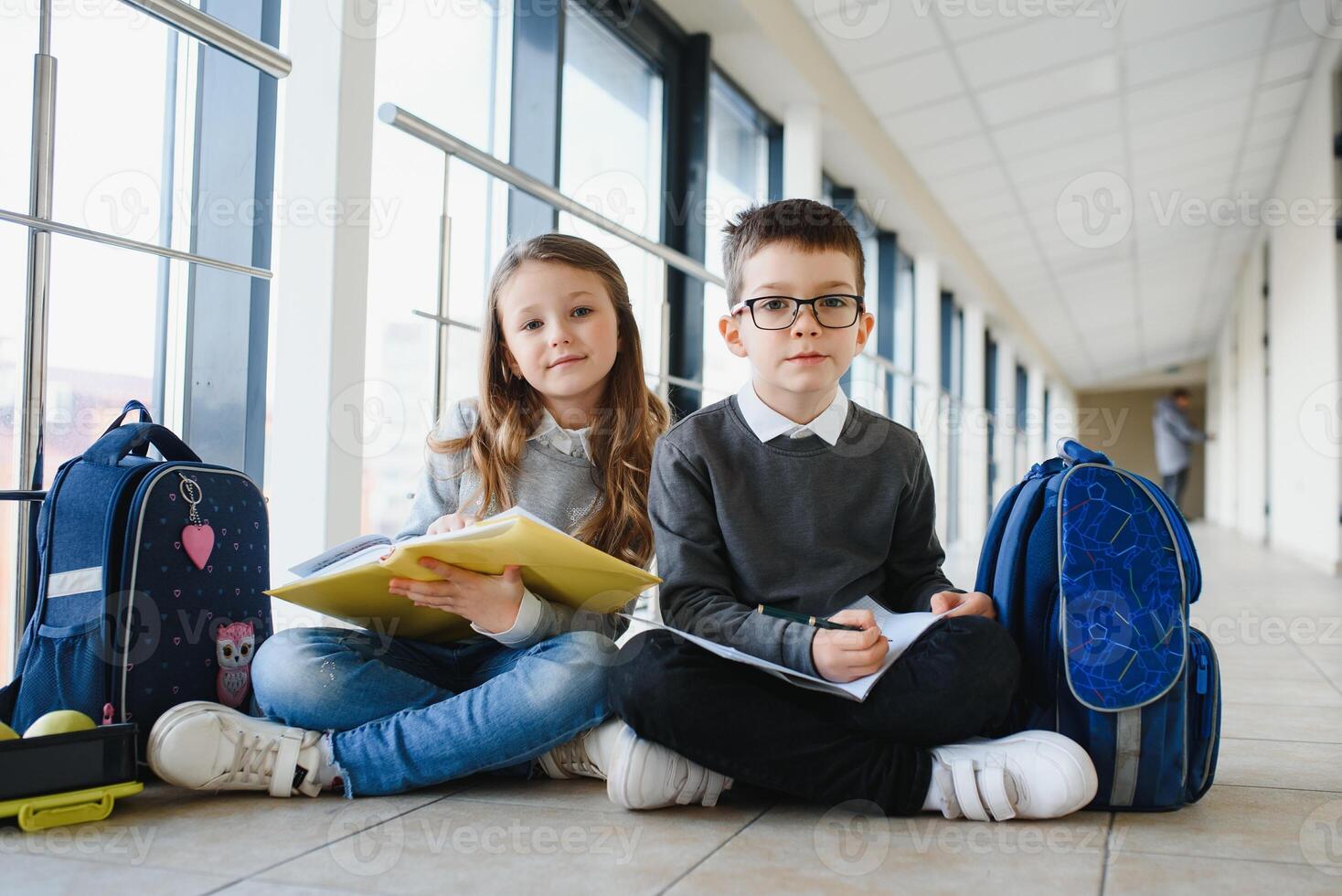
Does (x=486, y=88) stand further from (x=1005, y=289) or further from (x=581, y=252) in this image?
(x=1005, y=289)

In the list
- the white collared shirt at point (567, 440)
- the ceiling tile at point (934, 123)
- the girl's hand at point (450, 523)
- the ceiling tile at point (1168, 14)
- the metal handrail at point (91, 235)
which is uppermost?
the ceiling tile at point (1168, 14)

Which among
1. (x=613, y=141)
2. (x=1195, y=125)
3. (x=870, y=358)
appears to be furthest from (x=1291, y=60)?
(x=613, y=141)

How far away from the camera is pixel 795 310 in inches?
44.4

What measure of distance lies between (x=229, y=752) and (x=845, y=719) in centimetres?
56

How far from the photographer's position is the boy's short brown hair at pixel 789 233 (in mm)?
1137

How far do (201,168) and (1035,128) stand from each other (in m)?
3.51

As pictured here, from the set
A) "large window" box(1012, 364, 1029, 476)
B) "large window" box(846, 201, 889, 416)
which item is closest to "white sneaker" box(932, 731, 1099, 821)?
"large window" box(846, 201, 889, 416)

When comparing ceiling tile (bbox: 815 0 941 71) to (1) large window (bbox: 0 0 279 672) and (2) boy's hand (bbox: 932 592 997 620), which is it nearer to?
(1) large window (bbox: 0 0 279 672)

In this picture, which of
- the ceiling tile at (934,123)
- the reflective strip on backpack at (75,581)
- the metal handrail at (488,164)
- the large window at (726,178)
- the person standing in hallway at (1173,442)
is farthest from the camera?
the person standing in hallway at (1173,442)

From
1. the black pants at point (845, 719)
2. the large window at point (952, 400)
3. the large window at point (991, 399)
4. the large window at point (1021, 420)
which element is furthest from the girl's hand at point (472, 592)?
the large window at point (1021, 420)

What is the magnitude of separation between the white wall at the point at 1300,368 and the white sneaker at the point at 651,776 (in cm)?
388

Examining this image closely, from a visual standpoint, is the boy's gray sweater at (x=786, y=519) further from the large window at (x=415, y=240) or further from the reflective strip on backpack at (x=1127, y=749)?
the large window at (x=415, y=240)

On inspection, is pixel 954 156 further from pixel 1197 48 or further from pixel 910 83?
pixel 1197 48

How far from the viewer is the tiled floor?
747mm
